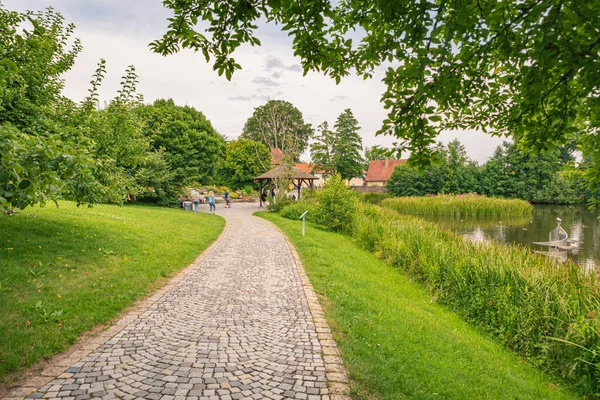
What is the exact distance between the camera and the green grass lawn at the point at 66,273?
13.6 ft

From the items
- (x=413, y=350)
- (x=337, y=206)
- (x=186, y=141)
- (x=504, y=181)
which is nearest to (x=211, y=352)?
(x=413, y=350)

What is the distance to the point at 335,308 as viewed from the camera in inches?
228

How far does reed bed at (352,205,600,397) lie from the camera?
15.4 feet

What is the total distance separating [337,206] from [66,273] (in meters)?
11.9

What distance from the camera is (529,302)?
18.7 ft

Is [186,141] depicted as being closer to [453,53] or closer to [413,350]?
[413,350]

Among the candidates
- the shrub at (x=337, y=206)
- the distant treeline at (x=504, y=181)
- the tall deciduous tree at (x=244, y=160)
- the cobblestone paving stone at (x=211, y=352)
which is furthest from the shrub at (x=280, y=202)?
the distant treeline at (x=504, y=181)

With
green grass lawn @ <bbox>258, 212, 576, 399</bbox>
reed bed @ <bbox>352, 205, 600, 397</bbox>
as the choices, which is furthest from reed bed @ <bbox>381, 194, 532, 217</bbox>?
green grass lawn @ <bbox>258, 212, 576, 399</bbox>

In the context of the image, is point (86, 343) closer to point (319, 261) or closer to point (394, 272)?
point (319, 261)

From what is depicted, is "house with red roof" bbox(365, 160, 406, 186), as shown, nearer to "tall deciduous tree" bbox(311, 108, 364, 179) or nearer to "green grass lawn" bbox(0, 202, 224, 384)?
"tall deciduous tree" bbox(311, 108, 364, 179)

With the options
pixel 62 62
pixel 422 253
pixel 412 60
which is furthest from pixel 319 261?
→ pixel 62 62

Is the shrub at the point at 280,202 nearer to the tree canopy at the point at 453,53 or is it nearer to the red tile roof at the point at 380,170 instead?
the tree canopy at the point at 453,53

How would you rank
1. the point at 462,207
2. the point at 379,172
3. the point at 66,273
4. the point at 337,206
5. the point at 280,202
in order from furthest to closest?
1. the point at 379,172
2. the point at 462,207
3. the point at 280,202
4. the point at 337,206
5. the point at 66,273

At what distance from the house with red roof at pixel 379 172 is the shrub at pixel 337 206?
48.1 m
